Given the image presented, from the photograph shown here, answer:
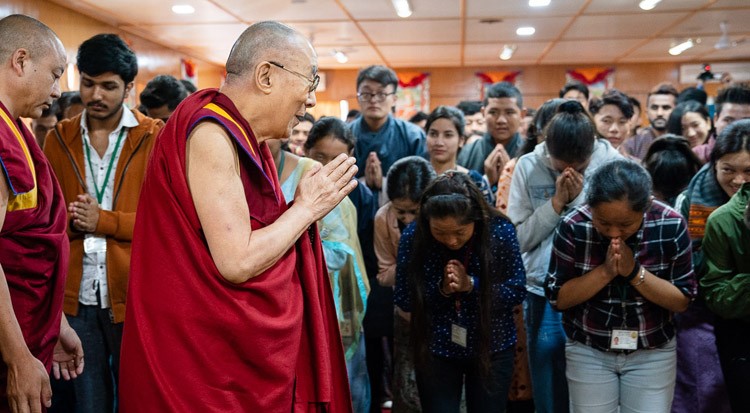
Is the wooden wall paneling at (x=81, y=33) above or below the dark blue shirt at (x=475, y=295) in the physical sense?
above

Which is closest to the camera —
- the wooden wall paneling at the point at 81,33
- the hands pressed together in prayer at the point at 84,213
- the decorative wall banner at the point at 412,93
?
the hands pressed together in prayer at the point at 84,213

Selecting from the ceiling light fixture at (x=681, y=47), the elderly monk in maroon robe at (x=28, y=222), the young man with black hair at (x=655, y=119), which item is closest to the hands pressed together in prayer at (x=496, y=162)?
the young man with black hair at (x=655, y=119)

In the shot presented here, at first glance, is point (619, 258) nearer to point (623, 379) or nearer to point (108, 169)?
point (623, 379)

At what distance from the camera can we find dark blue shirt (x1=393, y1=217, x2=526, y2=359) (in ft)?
8.02

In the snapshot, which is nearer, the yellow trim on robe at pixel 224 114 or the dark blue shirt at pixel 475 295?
the yellow trim on robe at pixel 224 114

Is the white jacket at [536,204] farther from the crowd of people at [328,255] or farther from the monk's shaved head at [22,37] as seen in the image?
the monk's shaved head at [22,37]

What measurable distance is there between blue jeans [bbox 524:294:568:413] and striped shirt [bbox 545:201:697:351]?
445 mm

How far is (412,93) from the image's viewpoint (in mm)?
12062

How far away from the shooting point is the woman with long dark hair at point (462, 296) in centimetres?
241

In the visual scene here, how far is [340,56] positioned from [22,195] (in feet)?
27.6

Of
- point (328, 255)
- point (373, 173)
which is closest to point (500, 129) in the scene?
point (373, 173)

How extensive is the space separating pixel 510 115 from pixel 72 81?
14.7 feet

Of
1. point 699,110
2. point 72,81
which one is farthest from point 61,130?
point 72,81

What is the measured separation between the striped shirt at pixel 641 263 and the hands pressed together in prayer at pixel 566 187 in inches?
13.4
